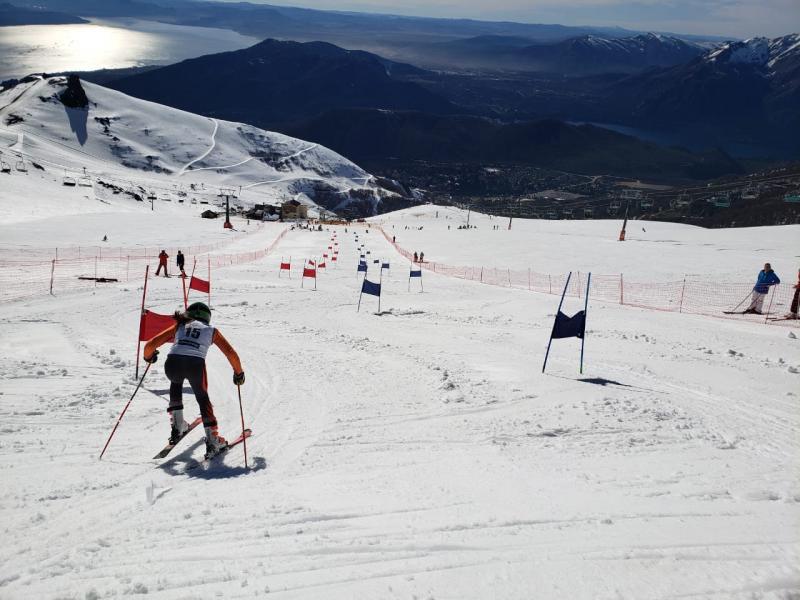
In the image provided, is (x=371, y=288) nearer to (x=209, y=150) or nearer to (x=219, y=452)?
(x=219, y=452)

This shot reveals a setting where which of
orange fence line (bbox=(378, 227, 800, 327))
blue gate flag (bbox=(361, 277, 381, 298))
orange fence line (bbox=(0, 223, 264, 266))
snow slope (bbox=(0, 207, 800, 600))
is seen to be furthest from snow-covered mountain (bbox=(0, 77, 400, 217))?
snow slope (bbox=(0, 207, 800, 600))

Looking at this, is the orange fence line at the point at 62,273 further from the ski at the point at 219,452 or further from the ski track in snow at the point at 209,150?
the ski track in snow at the point at 209,150

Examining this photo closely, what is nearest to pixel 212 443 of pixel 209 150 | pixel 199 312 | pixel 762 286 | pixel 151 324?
pixel 199 312

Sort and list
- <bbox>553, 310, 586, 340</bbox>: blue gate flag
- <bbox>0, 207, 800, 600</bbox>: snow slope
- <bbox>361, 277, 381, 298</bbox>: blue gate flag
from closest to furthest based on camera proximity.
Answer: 1. <bbox>0, 207, 800, 600</bbox>: snow slope
2. <bbox>553, 310, 586, 340</bbox>: blue gate flag
3. <bbox>361, 277, 381, 298</bbox>: blue gate flag

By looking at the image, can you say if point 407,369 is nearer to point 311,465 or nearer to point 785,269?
point 311,465

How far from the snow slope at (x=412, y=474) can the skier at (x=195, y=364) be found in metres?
0.40

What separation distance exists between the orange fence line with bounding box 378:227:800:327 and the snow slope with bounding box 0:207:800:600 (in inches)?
323

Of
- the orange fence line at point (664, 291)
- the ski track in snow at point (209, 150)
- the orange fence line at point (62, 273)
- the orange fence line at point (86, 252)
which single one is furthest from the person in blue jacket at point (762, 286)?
the ski track in snow at point (209, 150)

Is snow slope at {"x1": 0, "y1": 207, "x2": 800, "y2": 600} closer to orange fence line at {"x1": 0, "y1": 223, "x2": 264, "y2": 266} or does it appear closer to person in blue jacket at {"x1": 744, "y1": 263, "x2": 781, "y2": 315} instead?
person in blue jacket at {"x1": 744, "y1": 263, "x2": 781, "y2": 315}

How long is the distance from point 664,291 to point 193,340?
82.4ft

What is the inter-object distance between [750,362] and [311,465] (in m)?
11.1

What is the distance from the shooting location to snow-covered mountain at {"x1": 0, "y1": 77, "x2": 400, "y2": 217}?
128500mm

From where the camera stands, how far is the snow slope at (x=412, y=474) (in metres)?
4.85

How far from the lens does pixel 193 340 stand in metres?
7.57
